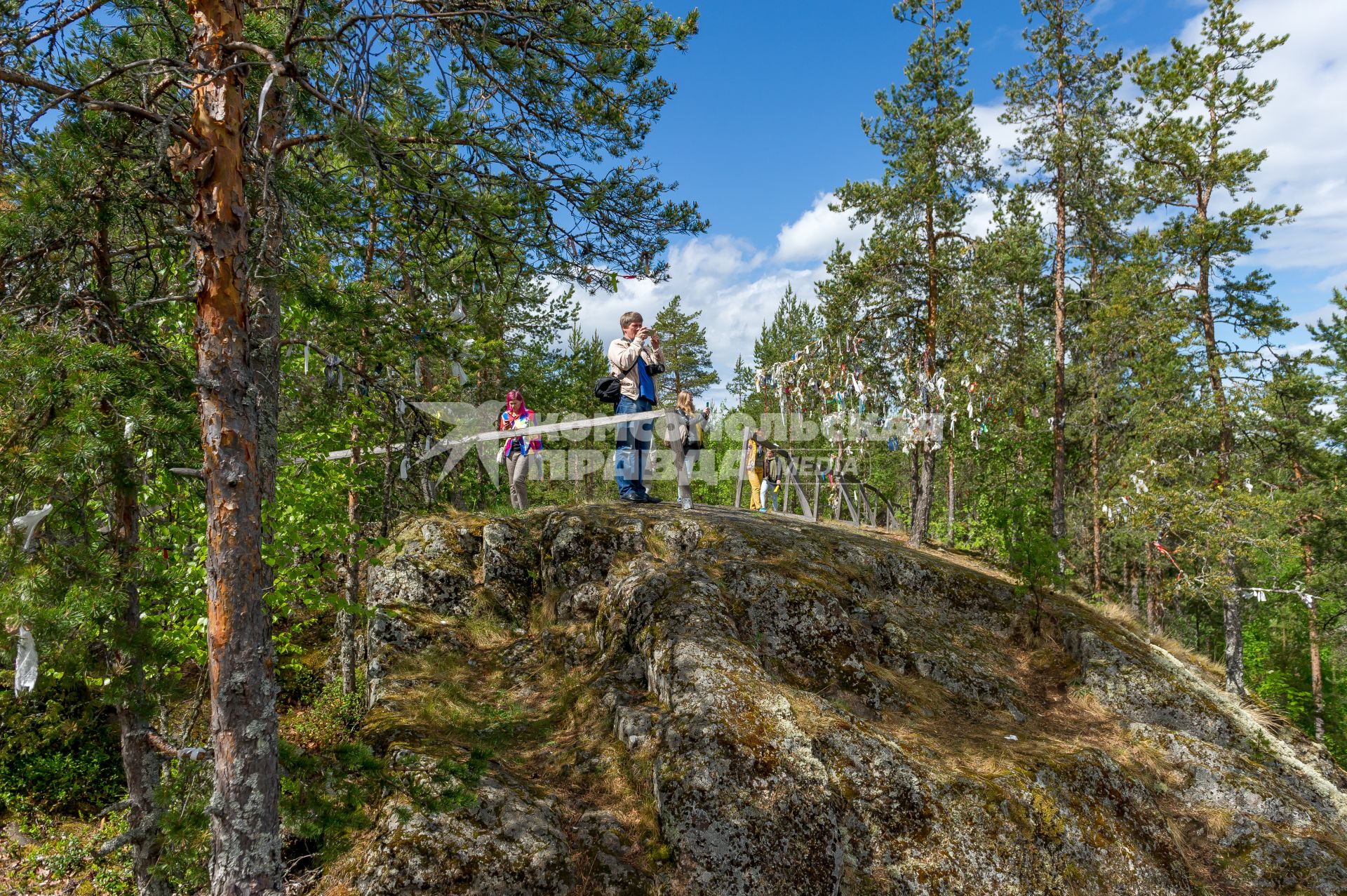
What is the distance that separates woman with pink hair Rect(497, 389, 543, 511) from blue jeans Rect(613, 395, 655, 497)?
144cm

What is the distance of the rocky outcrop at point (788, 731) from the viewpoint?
5.07 meters

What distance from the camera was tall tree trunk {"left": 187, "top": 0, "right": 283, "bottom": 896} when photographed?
364 cm

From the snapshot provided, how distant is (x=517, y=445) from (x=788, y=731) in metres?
6.28

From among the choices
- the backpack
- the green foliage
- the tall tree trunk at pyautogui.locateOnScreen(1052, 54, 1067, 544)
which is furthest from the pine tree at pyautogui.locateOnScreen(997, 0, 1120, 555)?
the green foliage

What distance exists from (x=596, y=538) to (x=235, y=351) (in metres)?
5.45

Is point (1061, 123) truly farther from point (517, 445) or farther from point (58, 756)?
point (58, 756)

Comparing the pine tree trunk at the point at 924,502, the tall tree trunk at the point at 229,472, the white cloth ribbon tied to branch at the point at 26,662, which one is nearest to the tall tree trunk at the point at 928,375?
the pine tree trunk at the point at 924,502

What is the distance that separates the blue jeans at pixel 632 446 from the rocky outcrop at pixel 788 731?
651 millimetres

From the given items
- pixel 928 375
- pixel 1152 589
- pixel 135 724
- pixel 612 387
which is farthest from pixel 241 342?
A: pixel 1152 589

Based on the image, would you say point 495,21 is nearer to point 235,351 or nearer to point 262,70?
point 262,70

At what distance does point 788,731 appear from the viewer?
571 cm

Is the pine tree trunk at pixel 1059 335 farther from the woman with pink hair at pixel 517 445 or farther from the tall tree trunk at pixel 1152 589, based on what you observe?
the woman with pink hair at pixel 517 445

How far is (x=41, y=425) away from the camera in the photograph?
144 inches

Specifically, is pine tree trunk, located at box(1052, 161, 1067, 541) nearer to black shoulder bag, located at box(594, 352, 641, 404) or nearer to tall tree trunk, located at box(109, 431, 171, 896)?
black shoulder bag, located at box(594, 352, 641, 404)
